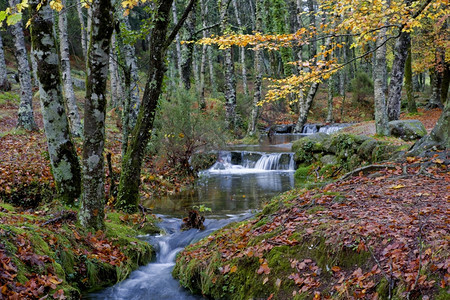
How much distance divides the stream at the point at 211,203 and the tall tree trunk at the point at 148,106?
1057 mm

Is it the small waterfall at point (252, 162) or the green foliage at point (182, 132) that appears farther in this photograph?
the small waterfall at point (252, 162)

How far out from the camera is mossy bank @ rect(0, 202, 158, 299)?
3.76m

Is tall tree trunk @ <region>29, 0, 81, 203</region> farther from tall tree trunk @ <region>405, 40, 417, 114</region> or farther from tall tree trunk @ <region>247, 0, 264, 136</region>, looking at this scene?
tall tree trunk @ <region>405, 40, 417, 114</region>

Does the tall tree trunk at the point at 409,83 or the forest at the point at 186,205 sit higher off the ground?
the tall tree trunk at the point at 409,83

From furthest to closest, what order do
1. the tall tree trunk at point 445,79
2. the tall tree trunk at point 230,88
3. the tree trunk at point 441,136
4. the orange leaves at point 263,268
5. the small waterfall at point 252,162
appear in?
1. the tall tree trunk at point 445,79
2. the tall tree trunk at point 230,88
3. the small waterfall at point 252,162
4. the tree trunk at point 441,136
5. the orange leaves at point 263,268

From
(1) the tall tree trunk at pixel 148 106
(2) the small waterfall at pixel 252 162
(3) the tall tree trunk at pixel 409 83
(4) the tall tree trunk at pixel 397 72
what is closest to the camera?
(1) the tall tree trunk at pixel 148 106

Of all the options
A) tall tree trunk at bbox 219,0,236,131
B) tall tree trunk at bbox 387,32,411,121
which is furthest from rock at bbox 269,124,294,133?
tall tree trunk at bbox 387,32,411,121

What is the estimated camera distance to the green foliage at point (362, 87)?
101 ft

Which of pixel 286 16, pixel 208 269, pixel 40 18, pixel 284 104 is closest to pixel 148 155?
pixel 40 18

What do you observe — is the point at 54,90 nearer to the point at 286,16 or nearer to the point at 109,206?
the point at 109,206

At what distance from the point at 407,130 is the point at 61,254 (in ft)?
38.2

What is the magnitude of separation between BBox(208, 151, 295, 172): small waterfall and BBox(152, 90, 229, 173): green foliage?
2.65 meters

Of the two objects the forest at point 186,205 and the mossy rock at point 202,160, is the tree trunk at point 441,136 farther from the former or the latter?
the mossy rock at point 202,160

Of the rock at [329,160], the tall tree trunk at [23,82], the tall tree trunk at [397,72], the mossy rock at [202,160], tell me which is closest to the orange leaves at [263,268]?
the rock at [329,160]
